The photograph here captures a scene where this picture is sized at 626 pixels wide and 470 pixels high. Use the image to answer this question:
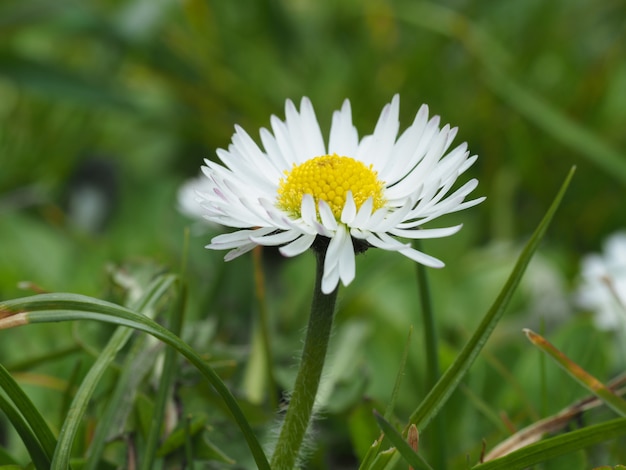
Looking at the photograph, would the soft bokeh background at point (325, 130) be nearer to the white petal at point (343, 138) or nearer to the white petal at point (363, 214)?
the white petal at point (343, 138)

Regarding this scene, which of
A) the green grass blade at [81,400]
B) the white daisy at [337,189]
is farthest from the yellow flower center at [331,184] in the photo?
the green grass blade at [81,400]

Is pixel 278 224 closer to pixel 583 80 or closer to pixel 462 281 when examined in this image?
pixel 462 281

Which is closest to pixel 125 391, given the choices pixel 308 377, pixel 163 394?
pixel 163 394

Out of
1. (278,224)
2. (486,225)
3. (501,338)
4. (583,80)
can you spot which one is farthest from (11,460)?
(583,80)

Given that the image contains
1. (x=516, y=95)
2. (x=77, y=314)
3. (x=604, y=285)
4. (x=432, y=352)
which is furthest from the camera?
(x=516, y=95)

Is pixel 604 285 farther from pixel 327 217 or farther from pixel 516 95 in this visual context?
pixel 327 217

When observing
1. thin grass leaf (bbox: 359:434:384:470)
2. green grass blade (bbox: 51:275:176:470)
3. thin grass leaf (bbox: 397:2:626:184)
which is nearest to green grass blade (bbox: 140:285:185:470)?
green grass blade (bbox: 51:275:176:470)
